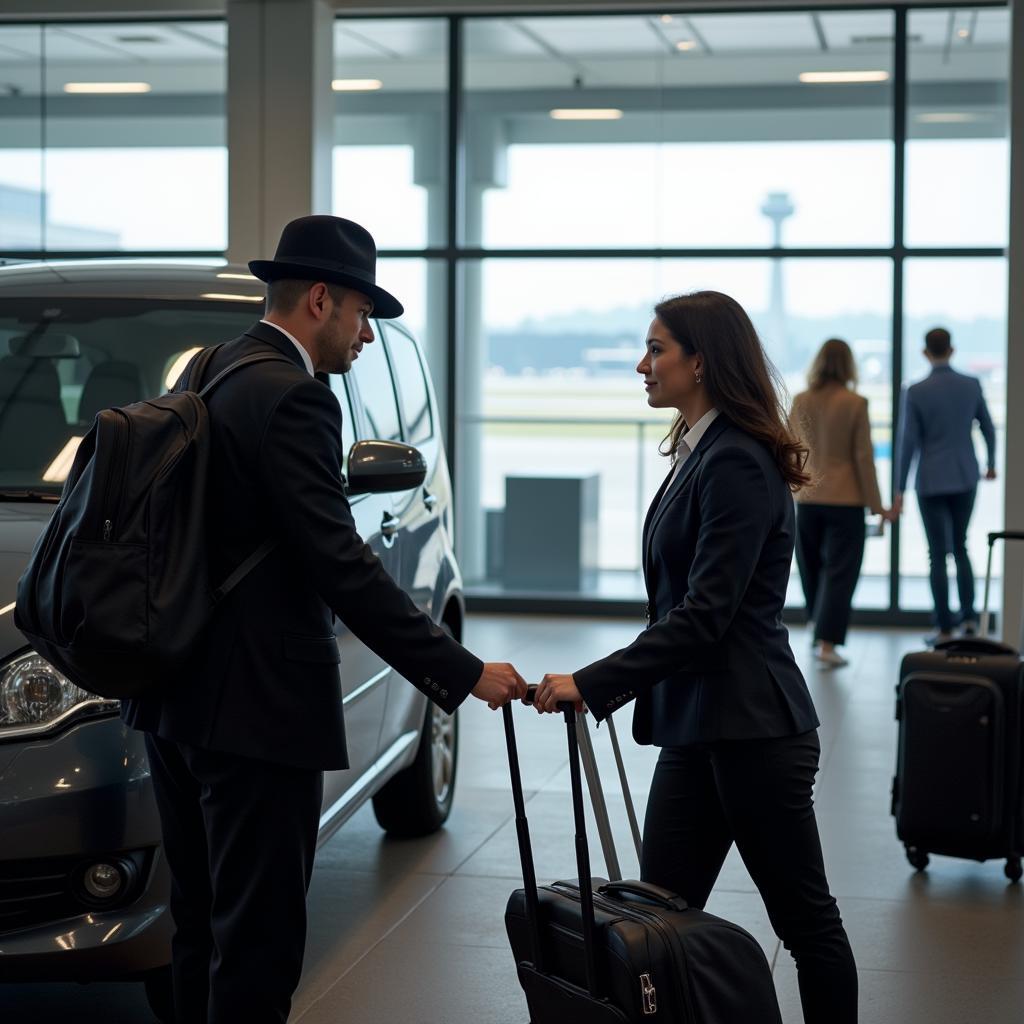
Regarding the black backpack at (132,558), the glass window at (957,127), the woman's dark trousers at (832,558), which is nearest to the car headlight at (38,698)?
the black backpack at (132,558)

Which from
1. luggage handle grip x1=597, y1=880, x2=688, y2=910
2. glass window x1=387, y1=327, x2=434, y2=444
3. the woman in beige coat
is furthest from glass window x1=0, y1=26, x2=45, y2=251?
luggage handle grip x1=597, y1=880, x2=688, y2=910

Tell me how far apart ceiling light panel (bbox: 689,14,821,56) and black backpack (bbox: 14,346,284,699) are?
9802 mm

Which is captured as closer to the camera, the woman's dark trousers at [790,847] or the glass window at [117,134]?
the woman's dark trousers at [790,847]

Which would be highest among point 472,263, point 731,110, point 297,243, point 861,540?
point 731,110

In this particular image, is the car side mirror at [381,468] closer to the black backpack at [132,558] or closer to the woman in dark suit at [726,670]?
the woman in dark suit at [726,670]

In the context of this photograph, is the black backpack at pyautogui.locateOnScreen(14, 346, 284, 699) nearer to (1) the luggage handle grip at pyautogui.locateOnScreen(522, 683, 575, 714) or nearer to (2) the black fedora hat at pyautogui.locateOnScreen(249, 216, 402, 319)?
(2) the black fedora hat at pyautogui.locateOnScreen(249, 216, 402, 319)

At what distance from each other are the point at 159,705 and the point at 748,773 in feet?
3.48

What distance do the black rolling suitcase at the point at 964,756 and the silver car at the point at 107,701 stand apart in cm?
156

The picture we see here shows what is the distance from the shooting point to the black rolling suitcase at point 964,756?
4902 millimetres

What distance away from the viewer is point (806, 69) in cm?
1171

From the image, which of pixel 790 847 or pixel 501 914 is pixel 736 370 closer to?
pixel 790 847

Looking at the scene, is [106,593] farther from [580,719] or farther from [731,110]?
[731,110]

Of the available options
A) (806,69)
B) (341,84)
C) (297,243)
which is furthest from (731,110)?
(297,243)

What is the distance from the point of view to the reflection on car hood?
333cm
